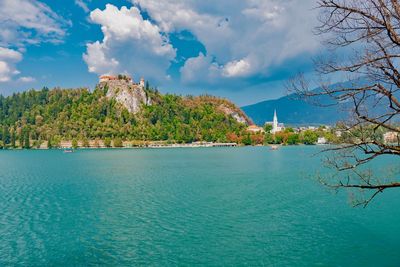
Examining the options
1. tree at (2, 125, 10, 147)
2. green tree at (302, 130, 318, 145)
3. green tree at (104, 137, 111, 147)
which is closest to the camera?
green tree at (302, 130, 318, 145)

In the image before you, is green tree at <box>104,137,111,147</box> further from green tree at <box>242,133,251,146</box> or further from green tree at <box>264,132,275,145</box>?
green tree at <box>264,132,275,145</box>

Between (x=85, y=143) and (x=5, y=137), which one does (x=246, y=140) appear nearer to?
(x=85, y=143)

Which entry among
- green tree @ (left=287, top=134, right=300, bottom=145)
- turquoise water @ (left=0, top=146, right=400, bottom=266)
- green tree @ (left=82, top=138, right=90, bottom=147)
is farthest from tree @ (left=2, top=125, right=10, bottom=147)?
turquoise water @ (left=0, top=146, right=400, bottom=266)

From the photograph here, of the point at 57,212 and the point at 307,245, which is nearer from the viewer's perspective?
the point at 307,245

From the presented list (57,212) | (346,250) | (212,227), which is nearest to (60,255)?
(212,227)

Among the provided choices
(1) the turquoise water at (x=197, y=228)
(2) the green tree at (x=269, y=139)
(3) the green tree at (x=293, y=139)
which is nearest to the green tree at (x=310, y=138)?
(3) the green tree at (x=293, y=139)

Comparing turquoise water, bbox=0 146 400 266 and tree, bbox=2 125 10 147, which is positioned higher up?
tree, bbox=2 125 10 147

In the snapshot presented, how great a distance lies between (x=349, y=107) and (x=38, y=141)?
193 m

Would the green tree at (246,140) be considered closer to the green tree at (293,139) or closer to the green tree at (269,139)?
the green tree at (269,139)

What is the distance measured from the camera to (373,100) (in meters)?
9.02

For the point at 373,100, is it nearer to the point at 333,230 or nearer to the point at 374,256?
the point at 374,256

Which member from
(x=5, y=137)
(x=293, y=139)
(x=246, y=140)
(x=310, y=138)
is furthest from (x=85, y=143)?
(x=310, y=138)

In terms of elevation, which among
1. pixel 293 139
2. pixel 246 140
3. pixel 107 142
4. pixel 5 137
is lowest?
pixel 107 142

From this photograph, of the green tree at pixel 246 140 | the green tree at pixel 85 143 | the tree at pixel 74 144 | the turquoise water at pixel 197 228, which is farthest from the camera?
the green tree at pixel 246 140
